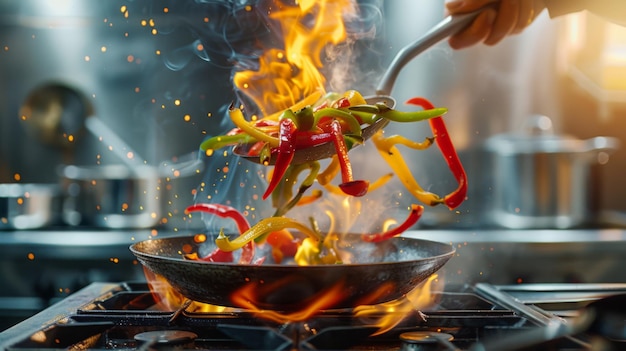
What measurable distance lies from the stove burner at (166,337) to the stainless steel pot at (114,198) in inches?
61.5

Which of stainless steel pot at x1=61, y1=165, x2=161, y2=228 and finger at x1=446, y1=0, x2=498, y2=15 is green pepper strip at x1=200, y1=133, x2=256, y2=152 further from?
stainless steel pot at x1=61, y1=165, x2=161, y2=228

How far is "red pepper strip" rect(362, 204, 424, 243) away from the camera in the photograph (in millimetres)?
1142

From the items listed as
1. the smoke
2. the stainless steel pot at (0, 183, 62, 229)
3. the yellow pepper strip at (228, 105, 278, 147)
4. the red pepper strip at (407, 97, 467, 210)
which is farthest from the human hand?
the stainless steel pot at (0, 183, 62, 229)

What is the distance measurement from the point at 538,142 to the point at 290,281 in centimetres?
184

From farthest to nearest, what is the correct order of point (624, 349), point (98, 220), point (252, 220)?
1. point (98, 220)
2. point (252, 220)
3. point (624, 349)

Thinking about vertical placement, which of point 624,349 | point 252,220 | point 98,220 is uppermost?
point 98,220

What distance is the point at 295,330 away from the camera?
2.68ft

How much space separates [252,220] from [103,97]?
4.54 ft

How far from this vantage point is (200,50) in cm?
279

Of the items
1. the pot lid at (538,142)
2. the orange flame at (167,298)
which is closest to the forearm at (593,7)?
the orange flame at (167,298)

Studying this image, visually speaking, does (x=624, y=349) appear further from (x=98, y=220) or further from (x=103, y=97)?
(x=103, y=97)

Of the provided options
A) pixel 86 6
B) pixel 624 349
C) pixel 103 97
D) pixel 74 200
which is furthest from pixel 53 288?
pixel 624 349

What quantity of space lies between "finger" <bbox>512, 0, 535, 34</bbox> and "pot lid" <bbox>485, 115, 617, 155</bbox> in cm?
117

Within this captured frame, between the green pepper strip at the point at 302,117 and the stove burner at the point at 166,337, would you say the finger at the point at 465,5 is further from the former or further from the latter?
the stove burner at the point at 166,337
